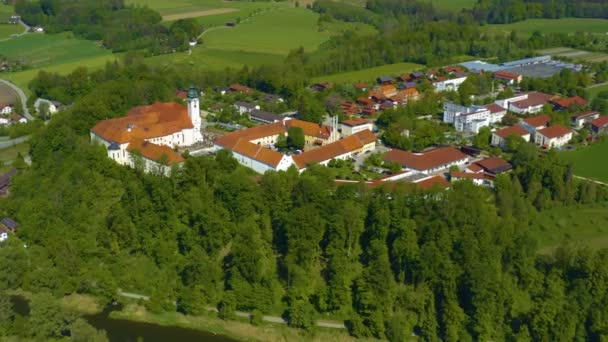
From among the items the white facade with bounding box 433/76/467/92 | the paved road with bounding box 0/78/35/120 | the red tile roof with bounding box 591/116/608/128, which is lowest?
the paved road with bounding box 0/78/35/120

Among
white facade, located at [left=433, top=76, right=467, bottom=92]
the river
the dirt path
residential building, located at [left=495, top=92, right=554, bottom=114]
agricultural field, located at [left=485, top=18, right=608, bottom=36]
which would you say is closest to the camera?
the river

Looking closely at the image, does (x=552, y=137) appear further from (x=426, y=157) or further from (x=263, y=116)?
(x=263, y=116)

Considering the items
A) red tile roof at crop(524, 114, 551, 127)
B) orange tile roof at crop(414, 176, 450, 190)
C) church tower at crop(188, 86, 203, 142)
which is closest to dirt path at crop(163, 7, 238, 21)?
church tower at crop(188, 86, 203, 142)

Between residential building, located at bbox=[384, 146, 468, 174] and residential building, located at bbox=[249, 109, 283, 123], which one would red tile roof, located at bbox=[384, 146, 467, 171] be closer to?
residential building, located at bbox=[384, 146, 468, 174]

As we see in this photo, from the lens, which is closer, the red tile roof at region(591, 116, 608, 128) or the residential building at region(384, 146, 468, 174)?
the residential building at region(384, 146, 468, 174)

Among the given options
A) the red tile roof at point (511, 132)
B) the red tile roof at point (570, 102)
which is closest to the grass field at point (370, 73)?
the red tile roof at point (570, 102)

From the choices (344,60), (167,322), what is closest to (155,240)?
(167,322)
